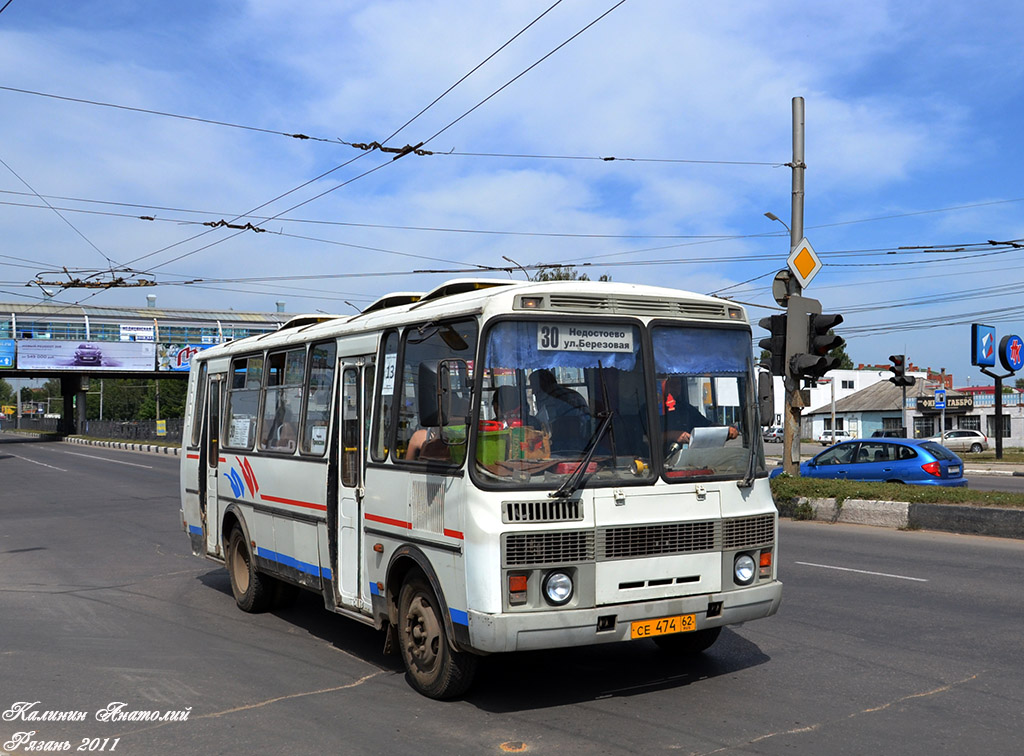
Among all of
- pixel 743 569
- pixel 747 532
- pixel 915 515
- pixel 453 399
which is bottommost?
pixel 915 515

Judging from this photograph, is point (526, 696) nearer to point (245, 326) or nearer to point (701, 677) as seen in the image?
point (701, 677)

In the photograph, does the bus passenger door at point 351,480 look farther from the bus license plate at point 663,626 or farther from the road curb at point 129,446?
the road curb at point 129,446

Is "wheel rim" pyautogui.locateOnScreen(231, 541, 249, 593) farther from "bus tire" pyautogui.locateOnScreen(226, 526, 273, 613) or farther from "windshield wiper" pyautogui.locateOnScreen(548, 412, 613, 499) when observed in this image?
"windshield wiper" pyautogui.locateOnScreen(548, 412, 613, 499)

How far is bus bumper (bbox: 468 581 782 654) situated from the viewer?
568cm

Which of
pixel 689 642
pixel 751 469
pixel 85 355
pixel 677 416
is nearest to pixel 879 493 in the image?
pixel 689 642

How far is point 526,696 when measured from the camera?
6391 millimetres

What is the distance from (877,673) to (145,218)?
769 inches

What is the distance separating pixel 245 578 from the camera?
9672mm

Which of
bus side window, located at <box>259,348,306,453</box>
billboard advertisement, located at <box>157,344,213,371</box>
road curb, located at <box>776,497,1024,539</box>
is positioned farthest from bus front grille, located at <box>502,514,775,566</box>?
billboard advertisement, located at <box>157,344,213,371</box>

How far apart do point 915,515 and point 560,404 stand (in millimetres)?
11310

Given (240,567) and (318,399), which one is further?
(240,567)

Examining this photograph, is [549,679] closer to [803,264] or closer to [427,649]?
[427,649]

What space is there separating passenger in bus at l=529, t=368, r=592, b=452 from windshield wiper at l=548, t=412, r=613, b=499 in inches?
2.1

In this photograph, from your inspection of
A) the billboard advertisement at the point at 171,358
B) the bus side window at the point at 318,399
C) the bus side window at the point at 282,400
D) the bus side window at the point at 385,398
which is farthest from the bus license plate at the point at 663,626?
the billboard advertisement at the point at 171,358
